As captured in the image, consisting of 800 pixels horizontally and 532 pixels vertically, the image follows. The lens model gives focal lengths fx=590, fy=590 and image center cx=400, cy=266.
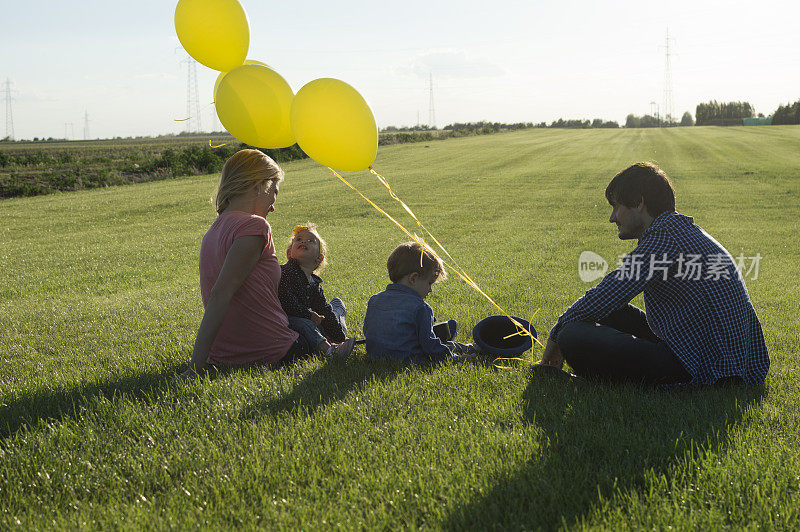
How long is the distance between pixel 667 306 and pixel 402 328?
6.15 feet

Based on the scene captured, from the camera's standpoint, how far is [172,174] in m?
31.1

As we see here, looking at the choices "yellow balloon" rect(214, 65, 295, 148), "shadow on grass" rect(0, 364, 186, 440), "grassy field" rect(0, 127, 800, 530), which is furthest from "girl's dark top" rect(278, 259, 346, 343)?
"yellow balloon" rect(214, 65, 295, 148)

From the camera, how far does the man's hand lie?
4.32 m

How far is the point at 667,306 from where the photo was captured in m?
3.87

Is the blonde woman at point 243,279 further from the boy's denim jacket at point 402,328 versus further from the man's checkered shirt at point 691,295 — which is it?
the man's checkered shirt at point 691,295

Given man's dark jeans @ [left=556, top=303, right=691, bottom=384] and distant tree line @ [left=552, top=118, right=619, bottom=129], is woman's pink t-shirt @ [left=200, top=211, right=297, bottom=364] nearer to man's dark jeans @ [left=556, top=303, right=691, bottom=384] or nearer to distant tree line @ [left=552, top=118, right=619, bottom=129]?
man's dark jeans @ [left=556, top=303, right=691, bottom=384]

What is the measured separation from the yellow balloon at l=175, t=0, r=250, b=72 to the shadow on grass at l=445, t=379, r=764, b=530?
11.1 ft

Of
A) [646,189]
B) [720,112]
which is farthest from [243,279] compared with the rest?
[720,112]

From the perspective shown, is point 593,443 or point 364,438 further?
point 364,438

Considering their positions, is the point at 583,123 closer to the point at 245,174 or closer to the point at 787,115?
the point at 787,115

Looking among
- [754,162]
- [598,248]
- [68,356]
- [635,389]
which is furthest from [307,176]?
[635,389]

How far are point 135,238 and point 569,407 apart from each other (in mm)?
12459

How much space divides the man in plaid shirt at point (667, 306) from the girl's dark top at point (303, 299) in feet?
7.18

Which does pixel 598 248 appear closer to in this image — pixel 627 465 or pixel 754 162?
pixel 627 465
